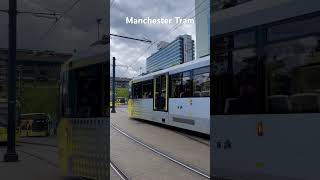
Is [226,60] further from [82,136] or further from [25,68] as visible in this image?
[25,68]

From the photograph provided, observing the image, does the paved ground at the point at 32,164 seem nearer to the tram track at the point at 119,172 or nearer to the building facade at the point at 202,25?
the building facade at the point at 202,25

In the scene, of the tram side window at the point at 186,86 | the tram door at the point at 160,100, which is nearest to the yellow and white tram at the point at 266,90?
the tram side window at the point at 186,86

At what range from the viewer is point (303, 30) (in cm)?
370

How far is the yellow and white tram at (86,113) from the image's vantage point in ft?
13.2

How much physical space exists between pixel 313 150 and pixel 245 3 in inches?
55.1

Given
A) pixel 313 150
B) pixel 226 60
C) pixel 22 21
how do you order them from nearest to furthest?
pixel 313 150 < pixel 22 21 < pixel 226 60

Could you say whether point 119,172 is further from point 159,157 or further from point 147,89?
point 147,89

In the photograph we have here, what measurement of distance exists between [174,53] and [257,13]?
0.84 metres

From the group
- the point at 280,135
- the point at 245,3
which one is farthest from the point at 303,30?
the point at 280,135

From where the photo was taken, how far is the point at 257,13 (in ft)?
13.2

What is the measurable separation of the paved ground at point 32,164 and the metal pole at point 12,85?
0.05 metres

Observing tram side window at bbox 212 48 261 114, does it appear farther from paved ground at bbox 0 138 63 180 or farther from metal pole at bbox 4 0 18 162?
metal pole at bbox 4 0 18 162

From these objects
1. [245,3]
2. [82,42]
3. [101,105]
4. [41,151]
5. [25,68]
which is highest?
[245,3]

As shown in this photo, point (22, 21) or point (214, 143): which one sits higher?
point (22, 21)
